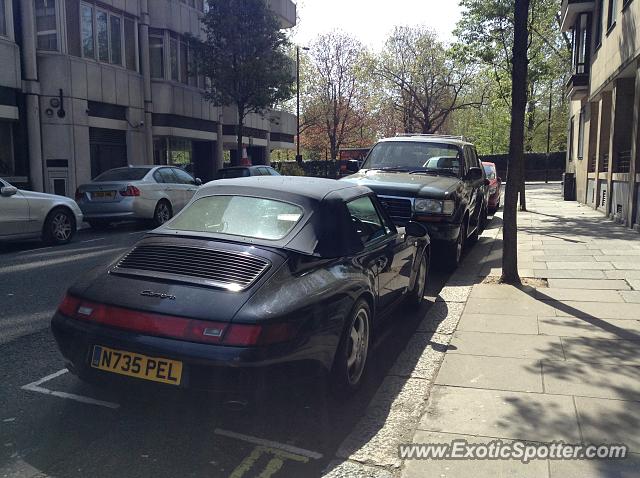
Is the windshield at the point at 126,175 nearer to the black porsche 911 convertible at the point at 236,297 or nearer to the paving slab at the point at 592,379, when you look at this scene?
the black porsche 911 convertible at the point at 236,297

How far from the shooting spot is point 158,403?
3.17m

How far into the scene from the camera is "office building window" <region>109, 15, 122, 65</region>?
2171 centimetres

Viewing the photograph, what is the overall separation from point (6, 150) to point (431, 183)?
14.9 m

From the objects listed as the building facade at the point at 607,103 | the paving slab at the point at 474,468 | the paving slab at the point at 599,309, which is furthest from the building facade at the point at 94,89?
the paving slab at the point at 474,468

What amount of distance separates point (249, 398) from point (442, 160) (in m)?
7.02

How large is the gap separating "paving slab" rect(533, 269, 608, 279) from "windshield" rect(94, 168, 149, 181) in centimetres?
956

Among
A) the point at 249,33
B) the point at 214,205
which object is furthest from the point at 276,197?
the point at 249,33

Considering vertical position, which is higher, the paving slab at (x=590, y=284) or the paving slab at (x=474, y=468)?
the paving slab at (x=590, y=284)

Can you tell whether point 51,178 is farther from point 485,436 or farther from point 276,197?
point 485,436

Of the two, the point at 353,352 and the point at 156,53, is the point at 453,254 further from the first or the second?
the point at 156,53

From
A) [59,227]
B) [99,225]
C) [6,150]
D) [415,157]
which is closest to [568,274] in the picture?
[415,157]

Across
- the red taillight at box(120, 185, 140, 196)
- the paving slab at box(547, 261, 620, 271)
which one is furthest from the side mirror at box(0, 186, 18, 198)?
the paving slab at box(547, 261, 620, 271)

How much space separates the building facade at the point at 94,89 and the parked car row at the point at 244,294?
16.1 m

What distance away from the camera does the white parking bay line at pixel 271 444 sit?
322cm
